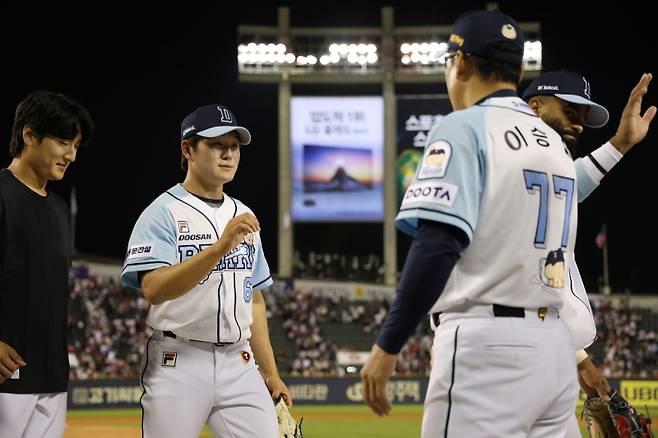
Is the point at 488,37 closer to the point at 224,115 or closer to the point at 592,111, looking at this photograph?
the point at 592,111

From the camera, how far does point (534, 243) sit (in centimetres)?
266

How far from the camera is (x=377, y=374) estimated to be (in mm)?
2537

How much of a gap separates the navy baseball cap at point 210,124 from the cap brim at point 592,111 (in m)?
1.54

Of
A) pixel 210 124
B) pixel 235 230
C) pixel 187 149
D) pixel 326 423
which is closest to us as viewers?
pixel 235 230

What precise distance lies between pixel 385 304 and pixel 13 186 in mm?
27992

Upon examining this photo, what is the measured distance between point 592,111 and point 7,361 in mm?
2774

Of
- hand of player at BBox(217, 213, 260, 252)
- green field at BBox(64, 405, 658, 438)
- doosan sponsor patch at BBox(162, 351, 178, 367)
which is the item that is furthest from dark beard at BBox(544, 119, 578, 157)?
green field at BBox(64, 405, 658, 438)

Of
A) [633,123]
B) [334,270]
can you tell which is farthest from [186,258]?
[334,270]

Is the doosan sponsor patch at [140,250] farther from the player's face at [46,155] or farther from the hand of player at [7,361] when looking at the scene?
the hand of player at [7,361]

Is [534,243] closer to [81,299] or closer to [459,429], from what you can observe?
[459,429]

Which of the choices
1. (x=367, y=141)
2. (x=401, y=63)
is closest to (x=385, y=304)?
(x=367, y=141)

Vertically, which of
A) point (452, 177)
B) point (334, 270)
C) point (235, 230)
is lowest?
point (334, 270)

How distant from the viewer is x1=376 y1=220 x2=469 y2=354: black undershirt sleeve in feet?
8.09

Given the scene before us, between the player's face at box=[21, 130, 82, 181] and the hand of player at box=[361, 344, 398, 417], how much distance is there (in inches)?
70.8
